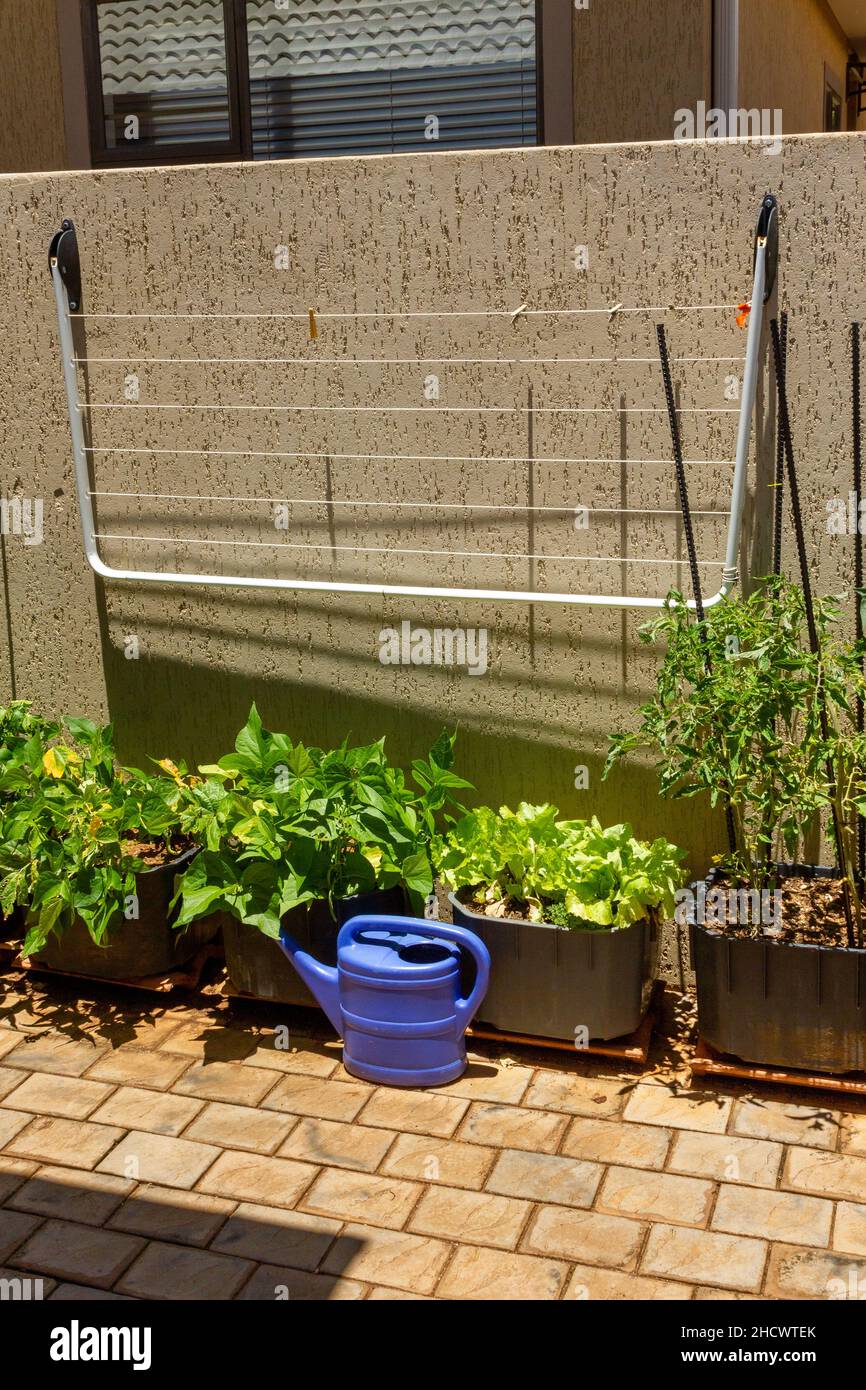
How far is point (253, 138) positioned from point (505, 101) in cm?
114

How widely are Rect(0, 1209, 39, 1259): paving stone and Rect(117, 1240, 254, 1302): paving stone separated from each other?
0.28m

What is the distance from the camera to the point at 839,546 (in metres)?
3.73

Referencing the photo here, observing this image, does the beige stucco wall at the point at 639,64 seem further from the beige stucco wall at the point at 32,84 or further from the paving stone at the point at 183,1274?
the paving stone at the point at 183,1274

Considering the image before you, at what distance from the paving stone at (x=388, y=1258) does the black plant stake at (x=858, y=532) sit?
53.2 inches

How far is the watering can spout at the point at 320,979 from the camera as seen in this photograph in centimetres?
369

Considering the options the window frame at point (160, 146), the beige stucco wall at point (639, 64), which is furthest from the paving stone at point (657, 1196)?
the window frame at point (160, 146)

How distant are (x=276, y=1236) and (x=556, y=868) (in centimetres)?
121

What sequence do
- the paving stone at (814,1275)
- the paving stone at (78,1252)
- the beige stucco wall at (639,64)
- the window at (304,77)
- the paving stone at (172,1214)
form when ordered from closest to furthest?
the paving stone at (814,1275) < the paving stone at (78,1252) < the paving stone at (172,1214) < the beige stucco wall at (639,64) < the window at (304,77)

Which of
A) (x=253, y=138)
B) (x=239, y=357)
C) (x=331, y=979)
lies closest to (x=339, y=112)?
(x=253, y=138)

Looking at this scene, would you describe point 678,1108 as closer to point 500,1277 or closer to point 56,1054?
point 500,1277

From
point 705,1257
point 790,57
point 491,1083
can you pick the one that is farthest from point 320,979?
point 790,57

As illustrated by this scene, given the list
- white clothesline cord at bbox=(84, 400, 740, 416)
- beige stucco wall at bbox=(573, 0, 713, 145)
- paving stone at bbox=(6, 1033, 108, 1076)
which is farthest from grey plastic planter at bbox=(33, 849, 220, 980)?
beige stucco wall at bbox=(573, 0, 713, 145)

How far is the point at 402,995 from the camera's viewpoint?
11.7 feet
